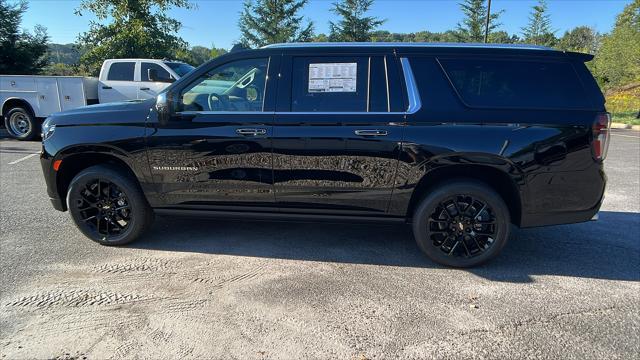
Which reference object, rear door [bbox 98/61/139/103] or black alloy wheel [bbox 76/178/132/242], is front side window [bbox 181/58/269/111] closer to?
black alloy wheel [bbox 76/178/132/242]

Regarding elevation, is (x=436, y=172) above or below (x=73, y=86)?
below

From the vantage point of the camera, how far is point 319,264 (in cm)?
390

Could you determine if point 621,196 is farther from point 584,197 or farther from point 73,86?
point 73,86

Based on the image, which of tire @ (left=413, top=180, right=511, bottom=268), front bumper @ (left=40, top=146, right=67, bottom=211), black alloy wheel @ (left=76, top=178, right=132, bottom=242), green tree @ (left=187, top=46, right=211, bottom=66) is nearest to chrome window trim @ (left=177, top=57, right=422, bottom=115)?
tire @ (left=413, top=180, right=511, bottom=268)

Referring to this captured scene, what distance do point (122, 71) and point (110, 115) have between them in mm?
8471

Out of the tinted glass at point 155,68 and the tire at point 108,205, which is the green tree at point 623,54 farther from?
the tire at point 108,205

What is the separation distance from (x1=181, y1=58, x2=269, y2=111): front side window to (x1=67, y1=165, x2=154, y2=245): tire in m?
0.99

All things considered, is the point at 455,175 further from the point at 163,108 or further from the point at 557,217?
the point at 163,108

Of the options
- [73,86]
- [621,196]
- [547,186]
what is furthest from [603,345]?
[73,86]

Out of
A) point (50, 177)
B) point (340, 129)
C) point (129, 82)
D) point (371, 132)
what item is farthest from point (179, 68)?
point (371, 132)

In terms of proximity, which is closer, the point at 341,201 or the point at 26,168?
the point at 341,201

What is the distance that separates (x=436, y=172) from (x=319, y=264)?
1.35 metres

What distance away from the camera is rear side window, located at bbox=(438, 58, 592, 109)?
3.60 meters

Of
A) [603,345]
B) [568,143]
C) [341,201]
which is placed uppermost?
[568,143]
